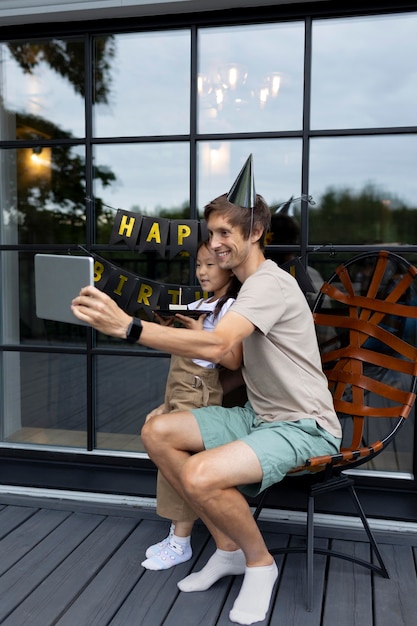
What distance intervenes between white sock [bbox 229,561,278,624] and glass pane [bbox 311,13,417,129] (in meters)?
1.80

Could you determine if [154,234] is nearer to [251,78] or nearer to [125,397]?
[251,78]

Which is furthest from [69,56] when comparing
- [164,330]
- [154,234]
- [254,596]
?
[254,596]

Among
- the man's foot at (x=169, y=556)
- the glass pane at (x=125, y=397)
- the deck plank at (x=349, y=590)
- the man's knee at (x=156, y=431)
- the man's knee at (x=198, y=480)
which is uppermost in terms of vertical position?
the man's knee at (x=156, y=431)

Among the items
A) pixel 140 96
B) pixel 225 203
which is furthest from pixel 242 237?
pixel 140 96

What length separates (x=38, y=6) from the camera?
7.97ft

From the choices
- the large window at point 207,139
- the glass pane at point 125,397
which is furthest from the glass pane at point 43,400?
the glass pane at point 125,397

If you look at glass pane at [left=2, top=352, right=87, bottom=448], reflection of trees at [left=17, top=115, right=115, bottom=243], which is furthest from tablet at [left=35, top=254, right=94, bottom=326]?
reflection of trees at [left=17, top=115, right=115, bottom=243]

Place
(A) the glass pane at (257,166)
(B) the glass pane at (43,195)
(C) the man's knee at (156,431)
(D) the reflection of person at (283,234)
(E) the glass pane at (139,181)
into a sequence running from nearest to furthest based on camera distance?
(C) the man's knee at (156,431) → (D) the reflection of person at (283,234) → (A) the glass pane at (257,166) → (B) the glass pane at (43,195) → (E) the glass pane at (139,181)

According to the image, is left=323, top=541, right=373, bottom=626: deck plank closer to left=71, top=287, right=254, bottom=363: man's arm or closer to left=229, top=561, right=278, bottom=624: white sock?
left=229, top=561, right=278, bottom=624: white sock

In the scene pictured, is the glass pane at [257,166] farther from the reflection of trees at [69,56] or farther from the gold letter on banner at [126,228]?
the reflection of trees at [69,56]

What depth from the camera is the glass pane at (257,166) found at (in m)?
2.58

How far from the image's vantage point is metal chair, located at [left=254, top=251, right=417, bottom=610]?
6.20 feet

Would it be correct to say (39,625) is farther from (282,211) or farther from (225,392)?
(282,211)

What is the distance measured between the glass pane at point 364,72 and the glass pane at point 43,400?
161cm
